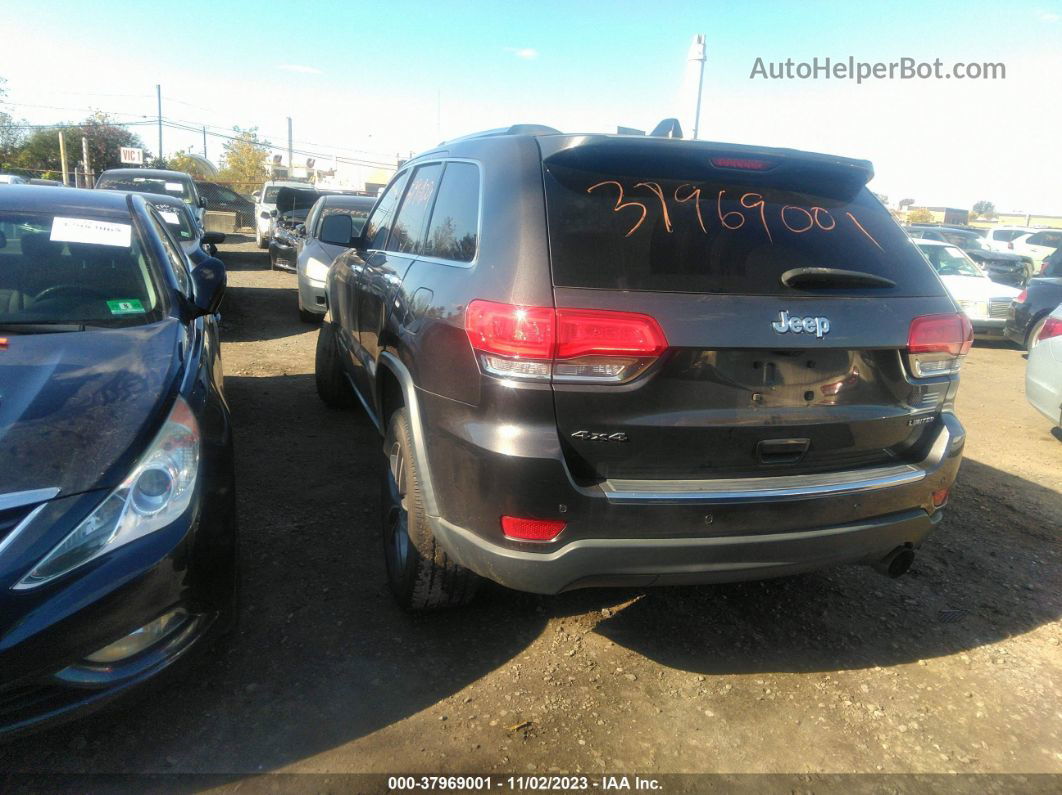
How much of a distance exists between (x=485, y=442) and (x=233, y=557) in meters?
1.05

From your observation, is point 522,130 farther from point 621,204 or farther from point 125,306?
point 125,306

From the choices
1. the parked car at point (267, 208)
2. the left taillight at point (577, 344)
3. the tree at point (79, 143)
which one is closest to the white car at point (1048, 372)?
the left taillight at point (577, 344)

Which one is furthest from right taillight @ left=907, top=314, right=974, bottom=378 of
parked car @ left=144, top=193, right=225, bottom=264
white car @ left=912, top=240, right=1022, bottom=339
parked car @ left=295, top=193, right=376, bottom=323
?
white car @ left=912, top=240, right=1022, bottom=339

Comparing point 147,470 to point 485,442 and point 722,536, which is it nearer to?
point 485,442

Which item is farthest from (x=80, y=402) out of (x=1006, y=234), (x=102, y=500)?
(x=1006, y=234)

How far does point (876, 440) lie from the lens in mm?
2527

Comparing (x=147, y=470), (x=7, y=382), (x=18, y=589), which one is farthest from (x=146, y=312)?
(x=18, y=589)

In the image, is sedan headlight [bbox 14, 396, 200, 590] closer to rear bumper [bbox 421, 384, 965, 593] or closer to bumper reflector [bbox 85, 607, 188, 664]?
bumper reflector [bbox 85, 607, 188, 664]

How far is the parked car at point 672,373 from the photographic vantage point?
7.18 feet

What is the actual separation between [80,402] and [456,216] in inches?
58.0

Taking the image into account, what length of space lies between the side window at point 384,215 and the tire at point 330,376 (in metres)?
1.11

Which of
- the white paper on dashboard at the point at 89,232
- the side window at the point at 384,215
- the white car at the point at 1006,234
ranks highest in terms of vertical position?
the white car at the point at 1006,234

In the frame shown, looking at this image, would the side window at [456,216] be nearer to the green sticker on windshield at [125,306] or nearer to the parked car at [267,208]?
the green sticker on windshield at [125,306]

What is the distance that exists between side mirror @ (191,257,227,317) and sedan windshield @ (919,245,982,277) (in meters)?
11.4
